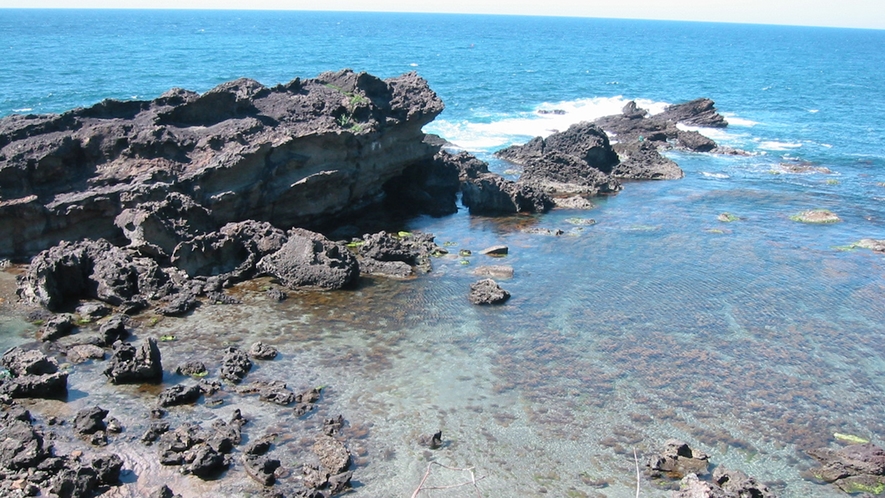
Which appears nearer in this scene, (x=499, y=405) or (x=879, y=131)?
(x=499, y=405)

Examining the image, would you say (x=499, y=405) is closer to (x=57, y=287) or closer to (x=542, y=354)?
(x=542, y=354)

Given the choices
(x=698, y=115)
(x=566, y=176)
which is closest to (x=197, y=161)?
(x=566, y=176)

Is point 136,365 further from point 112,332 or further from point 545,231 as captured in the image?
point 545,231

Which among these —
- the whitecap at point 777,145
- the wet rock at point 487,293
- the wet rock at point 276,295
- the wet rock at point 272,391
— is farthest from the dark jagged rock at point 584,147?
the wet rock at point 272,391

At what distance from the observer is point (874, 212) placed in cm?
3156

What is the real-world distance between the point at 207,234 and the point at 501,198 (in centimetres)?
1245

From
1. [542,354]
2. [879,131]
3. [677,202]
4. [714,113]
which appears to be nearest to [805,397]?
[542,354]

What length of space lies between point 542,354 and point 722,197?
1974 centimetres

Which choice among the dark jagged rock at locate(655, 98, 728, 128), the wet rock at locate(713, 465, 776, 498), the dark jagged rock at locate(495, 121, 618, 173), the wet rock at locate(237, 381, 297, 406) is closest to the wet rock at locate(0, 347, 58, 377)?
the wet rock at locate(237, 381, 297, 406)

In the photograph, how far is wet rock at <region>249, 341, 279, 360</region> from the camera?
16531 millimetres

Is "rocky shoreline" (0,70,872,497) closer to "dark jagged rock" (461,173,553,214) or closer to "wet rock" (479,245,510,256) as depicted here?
"dark jagged rock" (461,173,553,214)

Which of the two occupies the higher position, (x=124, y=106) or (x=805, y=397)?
(x=124, y=106)

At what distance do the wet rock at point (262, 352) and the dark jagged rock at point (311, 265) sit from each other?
4.11 metres

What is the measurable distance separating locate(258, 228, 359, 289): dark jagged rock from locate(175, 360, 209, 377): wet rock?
16.9 feet
